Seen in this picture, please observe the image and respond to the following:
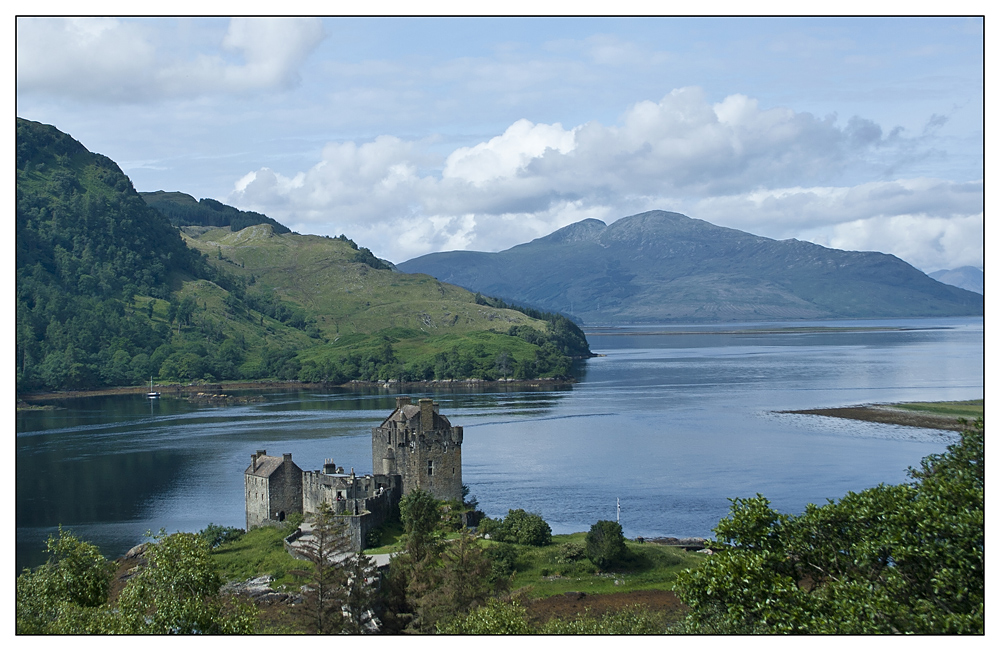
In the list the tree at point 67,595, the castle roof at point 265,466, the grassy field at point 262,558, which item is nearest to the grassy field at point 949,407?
the castle roof at point 265,466

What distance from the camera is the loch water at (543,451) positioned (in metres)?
71.6

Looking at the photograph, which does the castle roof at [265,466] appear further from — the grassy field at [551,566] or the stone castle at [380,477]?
the grassy field at [551,566]

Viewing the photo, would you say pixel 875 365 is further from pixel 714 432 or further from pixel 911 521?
pixel 911 521

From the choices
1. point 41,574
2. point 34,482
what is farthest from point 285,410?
point 41,574

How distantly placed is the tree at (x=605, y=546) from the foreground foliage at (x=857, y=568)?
1906 centimetres

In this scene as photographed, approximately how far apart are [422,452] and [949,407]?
282 feet

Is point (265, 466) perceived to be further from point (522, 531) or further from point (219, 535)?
point (522, 531)

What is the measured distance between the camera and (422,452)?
60812 millimetres

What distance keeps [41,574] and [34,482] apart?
62.6 metres

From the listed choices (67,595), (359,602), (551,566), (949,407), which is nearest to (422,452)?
(551,566)

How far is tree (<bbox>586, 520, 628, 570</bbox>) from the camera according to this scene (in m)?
49.0

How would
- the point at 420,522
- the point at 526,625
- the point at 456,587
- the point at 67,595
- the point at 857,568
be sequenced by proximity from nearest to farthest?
the point at 857,568 < the point at 67,595 < the point at 526,625 < the point at 456,587 < the point at 420,522

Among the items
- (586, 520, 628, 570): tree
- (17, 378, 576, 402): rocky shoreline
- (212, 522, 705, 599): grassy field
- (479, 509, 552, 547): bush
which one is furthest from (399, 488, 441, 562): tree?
(17, 378, 576, 402): rocky shoreline

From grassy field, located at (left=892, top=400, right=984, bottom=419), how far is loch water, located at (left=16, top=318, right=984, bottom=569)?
7.31 meters
